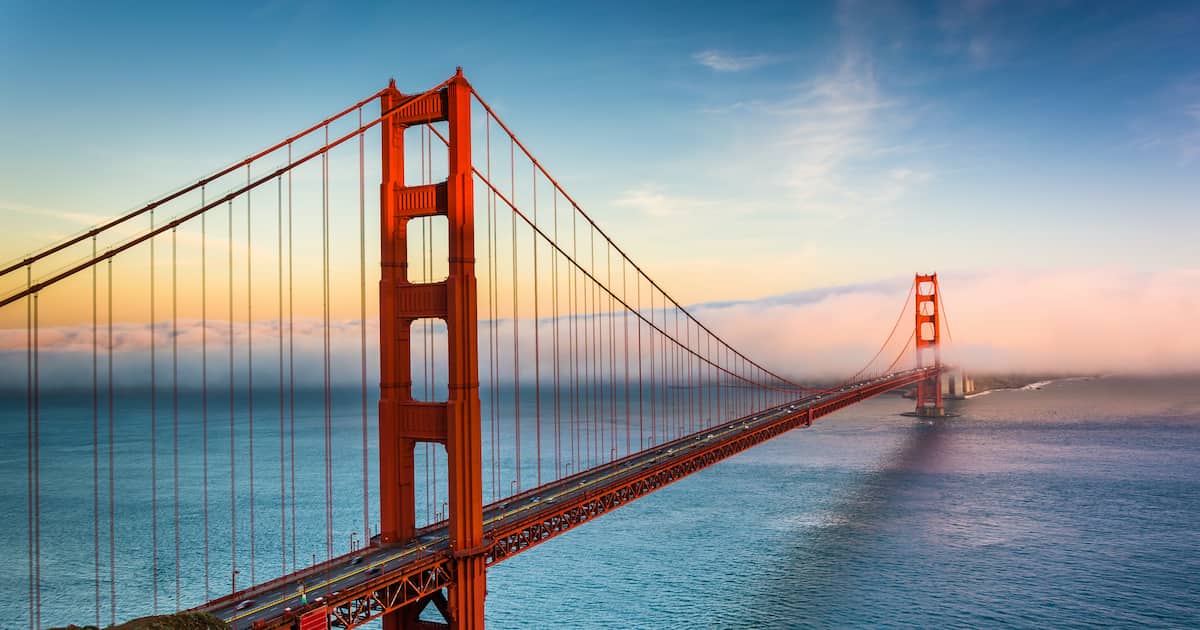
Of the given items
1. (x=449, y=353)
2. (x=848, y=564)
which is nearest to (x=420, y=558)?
(x=449, y=353)

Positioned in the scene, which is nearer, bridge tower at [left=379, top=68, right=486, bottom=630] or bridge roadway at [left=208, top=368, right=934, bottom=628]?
bridge roadway at [left=208, top=368, right=934, bottom=628]

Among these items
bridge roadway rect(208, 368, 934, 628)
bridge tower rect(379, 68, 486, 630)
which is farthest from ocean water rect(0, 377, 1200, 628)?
bridge tower rect(379, 68, 486, 630)

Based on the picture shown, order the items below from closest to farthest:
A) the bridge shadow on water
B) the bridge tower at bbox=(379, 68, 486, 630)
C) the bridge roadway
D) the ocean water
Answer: the bridge roadway, the bridge tower at bbox=(379, 68, 486, 630), the bridge shadow on water, the ocean water

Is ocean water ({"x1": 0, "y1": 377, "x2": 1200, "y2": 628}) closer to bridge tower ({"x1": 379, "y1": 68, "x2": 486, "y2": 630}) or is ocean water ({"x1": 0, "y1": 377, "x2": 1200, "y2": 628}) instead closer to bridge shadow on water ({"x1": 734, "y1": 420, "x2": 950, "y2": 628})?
bridge shadow on water ({"x1": 734, "y1": 420, "x2": 950, "y2": 628})

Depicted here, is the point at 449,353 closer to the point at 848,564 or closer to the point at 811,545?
the point at 848,564

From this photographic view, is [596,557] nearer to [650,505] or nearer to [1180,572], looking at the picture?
[650,505]

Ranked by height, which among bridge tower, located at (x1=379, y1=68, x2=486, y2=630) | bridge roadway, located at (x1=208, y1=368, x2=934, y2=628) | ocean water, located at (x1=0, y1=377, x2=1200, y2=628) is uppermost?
bridge tower, located at (x1=379, y1=68, x2=486, y2=630)

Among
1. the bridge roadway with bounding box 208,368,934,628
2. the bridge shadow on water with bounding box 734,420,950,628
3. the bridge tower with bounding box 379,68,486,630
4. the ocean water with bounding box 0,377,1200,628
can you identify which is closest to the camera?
the bridge roadway with bounding box 208,368,934,628
